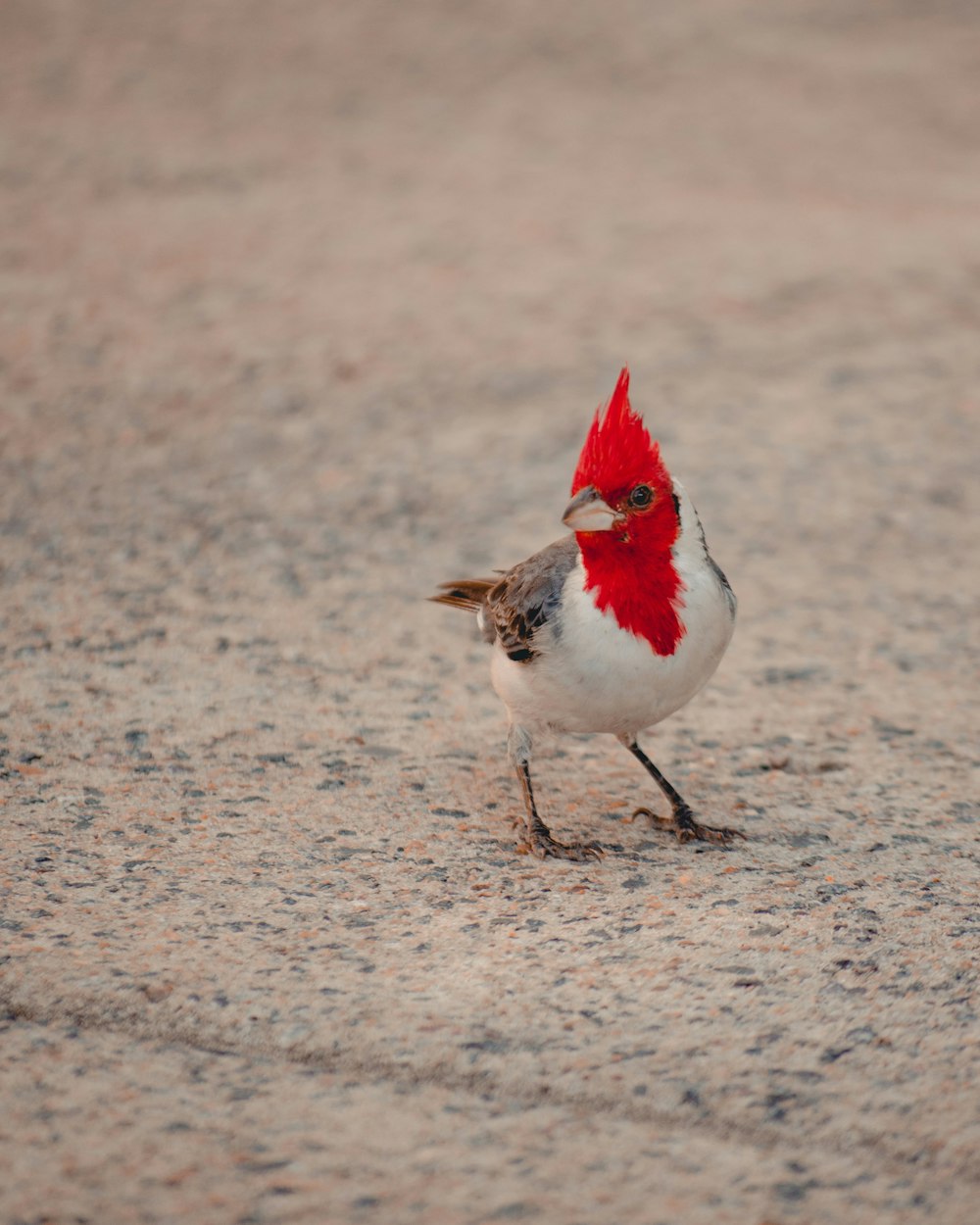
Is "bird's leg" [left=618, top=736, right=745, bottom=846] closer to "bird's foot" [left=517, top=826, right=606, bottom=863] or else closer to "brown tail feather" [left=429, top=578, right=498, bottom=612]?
"bird's foot" [left=517, top=826, right=606, bottom=863]

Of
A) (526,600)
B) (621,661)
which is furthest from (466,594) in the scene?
(621,661)

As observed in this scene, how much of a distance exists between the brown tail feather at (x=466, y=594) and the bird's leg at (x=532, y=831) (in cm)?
62

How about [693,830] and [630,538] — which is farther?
[693,830]

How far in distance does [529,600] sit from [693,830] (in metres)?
0.81

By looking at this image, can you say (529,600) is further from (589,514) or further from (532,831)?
(532,831)

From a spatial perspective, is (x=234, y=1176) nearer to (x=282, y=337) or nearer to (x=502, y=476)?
(x=502, y=476)

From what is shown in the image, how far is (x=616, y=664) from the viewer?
3572 millimetres

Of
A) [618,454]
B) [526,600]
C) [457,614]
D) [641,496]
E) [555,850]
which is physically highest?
[618,454]

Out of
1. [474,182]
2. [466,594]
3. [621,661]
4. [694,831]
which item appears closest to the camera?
[621,661]

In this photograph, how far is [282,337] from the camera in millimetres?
7352

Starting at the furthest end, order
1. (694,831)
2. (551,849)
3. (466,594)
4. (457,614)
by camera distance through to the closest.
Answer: (457,614) → (466,594) → (694,831) → (551,849)

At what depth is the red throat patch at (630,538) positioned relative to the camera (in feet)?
11.8

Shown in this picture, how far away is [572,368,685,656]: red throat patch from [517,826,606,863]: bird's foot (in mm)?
649

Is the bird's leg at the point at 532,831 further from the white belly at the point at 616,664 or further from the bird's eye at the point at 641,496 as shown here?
the bird's eye at the point at 641,496
